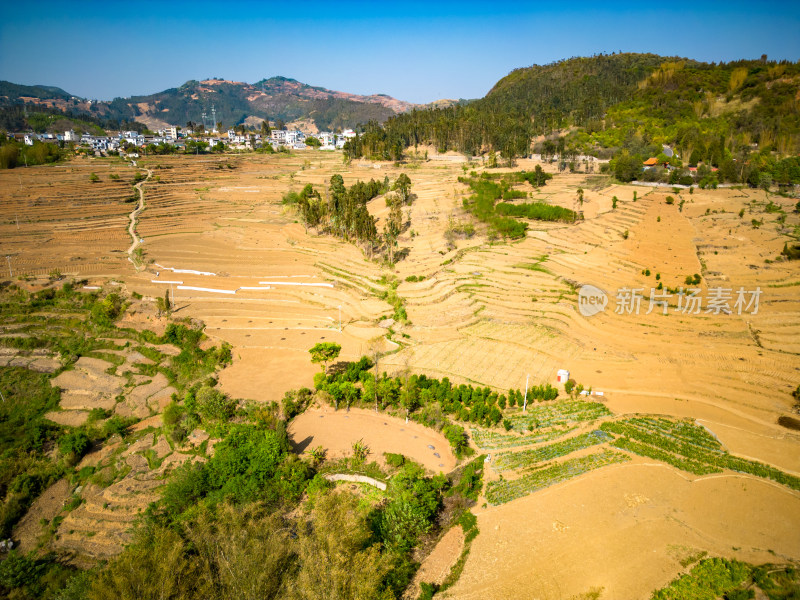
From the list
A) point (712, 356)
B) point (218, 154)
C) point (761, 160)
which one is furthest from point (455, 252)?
point (218, 154)

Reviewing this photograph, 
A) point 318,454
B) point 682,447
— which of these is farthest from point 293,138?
point 682,447

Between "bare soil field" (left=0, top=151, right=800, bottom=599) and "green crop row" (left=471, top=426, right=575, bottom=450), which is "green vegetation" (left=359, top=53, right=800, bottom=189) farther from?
"green crop row" (left=471, top=426, right=575, bottom=450)

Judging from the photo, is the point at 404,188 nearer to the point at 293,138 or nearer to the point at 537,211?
the point at 537,211

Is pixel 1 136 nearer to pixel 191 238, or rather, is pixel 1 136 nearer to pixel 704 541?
pixel 191 238

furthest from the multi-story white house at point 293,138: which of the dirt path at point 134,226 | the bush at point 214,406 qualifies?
the bush at point 214,406

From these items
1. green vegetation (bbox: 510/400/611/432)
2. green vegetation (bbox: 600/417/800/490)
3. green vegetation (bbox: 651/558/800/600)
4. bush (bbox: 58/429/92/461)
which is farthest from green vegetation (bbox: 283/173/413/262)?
green vegetation (bbox: 651/558/800/600)
